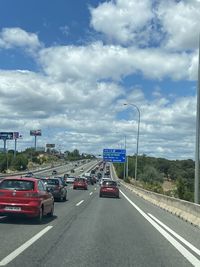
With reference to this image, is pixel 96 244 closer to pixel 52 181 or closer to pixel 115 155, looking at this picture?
pixel 52 181

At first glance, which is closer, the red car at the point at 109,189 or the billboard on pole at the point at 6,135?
the red car at the point at 109,189

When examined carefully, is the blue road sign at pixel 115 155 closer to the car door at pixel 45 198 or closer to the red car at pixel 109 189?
the red car at pixel 109 189

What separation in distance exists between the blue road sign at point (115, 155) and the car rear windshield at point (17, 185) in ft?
229

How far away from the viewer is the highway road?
9.81 metres

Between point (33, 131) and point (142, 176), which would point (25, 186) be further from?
point (33, 131)

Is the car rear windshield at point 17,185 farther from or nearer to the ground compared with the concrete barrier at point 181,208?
farther from the ground

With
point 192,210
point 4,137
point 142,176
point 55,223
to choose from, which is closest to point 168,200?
point 192,210

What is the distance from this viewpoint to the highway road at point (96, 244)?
9.81 meters

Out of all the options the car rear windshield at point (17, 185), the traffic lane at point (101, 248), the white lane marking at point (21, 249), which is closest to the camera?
the white lane marking at point (21, 249)

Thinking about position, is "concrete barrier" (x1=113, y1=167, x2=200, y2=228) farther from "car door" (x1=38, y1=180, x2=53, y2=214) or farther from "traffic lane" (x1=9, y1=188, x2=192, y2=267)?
"car door" (x1=38, y1=180, x2=53, y2=214)

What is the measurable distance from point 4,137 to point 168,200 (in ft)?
462

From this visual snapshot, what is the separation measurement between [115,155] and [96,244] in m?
75.3

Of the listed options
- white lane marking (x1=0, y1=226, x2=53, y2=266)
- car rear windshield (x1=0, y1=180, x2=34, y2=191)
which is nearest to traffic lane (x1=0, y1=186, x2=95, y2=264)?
white lane marking (x1=0, y1=226, x2=53, y2=266)

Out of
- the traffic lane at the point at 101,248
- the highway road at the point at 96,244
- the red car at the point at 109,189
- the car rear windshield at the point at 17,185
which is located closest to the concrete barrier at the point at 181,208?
the highway road at the point at 96,244
